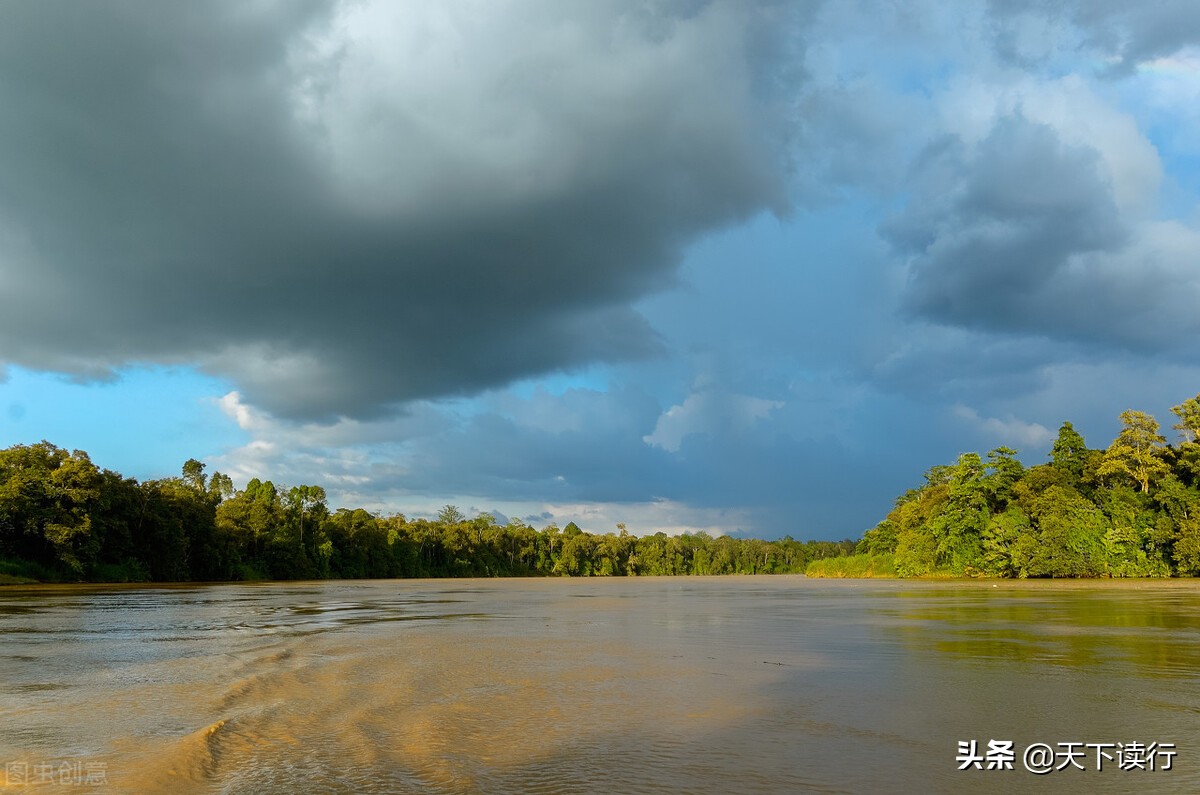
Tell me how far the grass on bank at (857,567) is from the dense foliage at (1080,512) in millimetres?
11688

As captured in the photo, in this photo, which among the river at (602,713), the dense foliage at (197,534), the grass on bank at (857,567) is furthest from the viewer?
the grass on bank at (857,567)

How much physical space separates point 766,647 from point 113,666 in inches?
527

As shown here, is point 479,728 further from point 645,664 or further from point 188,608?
point 188,608

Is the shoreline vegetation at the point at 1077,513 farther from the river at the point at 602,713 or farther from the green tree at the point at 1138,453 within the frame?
the river at the point at 602,713

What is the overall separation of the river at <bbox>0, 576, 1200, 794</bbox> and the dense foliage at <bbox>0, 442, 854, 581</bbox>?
184 ft

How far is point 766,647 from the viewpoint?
16.3 meters

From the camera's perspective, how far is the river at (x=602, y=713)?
6.61 meters

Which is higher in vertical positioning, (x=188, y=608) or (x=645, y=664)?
(x=645, y=664)

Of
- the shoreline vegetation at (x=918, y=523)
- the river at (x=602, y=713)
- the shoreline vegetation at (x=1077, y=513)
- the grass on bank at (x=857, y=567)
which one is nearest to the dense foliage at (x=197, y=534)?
the shoreline vegetation at (x=918, y=523)

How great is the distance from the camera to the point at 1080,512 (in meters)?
69.5

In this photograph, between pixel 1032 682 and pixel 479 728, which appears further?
pixel 1032 682

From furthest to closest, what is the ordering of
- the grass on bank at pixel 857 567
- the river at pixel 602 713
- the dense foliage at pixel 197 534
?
the grass on bank at pixel 857 567 → the dense foliage at pixel 197 534 → the river at pixel 602 713

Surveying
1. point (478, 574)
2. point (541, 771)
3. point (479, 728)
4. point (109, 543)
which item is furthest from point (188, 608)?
point (478, 574)

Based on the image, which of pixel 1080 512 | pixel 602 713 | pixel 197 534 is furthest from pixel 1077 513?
pixel 197 534
